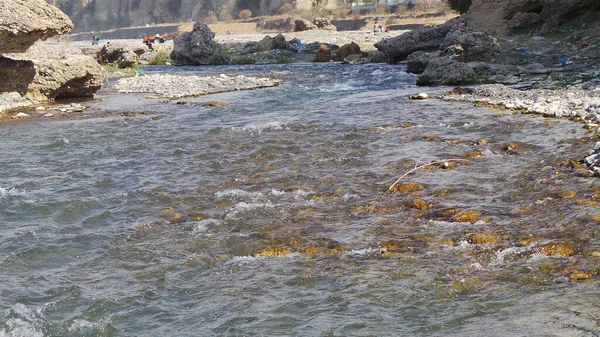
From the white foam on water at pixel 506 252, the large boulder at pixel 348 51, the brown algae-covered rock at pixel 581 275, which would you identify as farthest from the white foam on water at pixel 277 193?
the large boulder at pixel 348 51

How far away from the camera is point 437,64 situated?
69.9 feet

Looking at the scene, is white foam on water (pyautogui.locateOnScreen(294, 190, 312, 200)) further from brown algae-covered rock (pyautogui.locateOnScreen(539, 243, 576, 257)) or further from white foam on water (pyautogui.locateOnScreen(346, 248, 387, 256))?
brown algae-covered rock (pyautogui.locateOnScreen(539, 243, 576, 257))

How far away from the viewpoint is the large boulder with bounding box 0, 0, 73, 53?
51.3 feet

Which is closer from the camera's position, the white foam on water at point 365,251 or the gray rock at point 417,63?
the white foam on water at point 365,251

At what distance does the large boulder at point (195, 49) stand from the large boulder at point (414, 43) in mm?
10295

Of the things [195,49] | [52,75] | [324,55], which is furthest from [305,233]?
[195,49]

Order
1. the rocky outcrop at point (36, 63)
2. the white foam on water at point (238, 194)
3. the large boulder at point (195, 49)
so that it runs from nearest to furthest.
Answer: the white foam on water at point (238, 194) → the rocky outcrop at point (36, 63) → the large boulder at point (195, 49)

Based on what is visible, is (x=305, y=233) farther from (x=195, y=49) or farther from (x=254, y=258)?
(x=195, y=49)

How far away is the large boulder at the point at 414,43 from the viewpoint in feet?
99.7

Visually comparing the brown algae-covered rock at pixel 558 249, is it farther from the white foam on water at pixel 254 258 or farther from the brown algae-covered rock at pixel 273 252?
the brown algae-covered rock at pixel 273 252

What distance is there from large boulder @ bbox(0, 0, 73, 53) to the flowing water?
139 inches

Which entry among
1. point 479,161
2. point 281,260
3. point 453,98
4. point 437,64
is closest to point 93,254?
point 281,260

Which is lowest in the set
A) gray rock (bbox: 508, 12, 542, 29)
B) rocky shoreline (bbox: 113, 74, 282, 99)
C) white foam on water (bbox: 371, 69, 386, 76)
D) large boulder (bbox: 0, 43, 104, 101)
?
white foam on water (bbox: 371, 69, 386, 76)

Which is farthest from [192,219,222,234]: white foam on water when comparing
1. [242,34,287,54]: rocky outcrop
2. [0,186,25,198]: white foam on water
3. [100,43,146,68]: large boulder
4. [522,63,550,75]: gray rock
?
[242,34,287,54]: rocky outcrop
